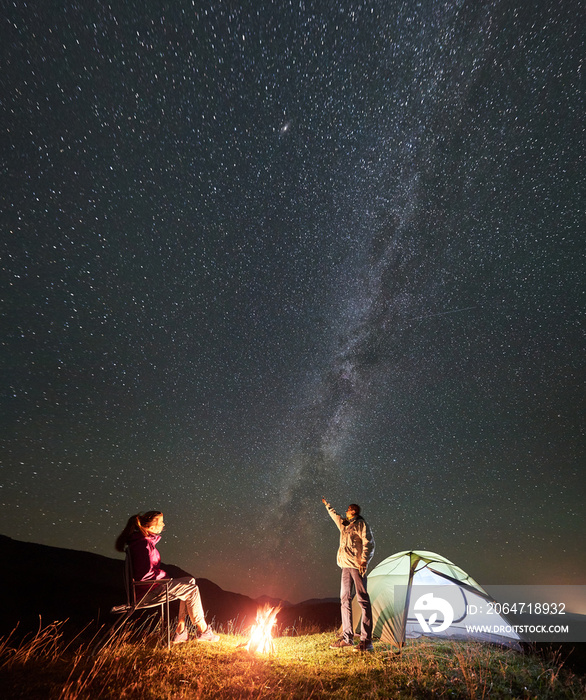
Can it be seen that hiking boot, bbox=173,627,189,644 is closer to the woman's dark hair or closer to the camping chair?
the camping chair

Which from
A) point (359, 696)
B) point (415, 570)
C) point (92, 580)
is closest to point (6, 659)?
point (359, 696)

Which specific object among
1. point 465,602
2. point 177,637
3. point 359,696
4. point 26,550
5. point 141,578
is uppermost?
point 26,550

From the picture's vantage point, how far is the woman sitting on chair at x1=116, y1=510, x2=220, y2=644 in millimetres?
4523

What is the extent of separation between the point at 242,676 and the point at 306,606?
2072 inches

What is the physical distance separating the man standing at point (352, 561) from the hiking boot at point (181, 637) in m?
2.28

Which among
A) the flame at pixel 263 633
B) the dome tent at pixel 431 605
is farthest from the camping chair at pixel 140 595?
the dome tent at pixel 431 605

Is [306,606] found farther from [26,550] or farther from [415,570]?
[415,570]

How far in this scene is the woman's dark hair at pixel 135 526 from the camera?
4637mm

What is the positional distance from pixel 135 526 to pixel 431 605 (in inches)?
237

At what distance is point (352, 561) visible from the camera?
225 inches

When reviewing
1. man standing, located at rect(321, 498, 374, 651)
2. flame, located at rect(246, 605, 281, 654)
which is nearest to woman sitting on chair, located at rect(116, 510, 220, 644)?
flame, located at rect(246, 605, 281, 654)

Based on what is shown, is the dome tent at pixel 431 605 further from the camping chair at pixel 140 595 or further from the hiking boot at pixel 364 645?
the camping chair at pixel 140 595

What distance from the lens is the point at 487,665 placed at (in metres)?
4.61

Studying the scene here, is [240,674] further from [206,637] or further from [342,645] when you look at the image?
[342,645]
